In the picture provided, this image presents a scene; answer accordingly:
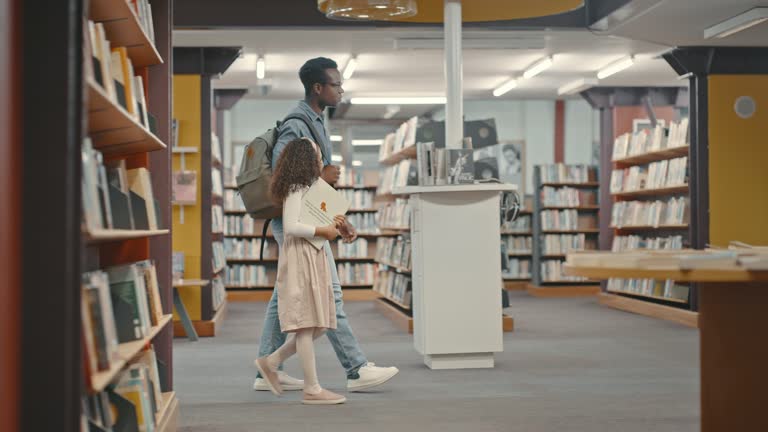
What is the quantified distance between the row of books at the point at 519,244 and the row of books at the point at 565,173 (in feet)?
3.28

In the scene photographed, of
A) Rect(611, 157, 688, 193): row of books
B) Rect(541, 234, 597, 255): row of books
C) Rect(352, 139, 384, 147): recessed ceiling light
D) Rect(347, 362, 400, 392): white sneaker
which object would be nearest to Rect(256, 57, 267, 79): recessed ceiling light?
Rect(611, 157, 688, 193): row of books

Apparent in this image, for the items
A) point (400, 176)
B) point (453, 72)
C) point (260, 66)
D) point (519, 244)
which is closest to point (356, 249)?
point (519, 244)

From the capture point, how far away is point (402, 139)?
9.55 metres

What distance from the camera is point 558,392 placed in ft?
16.4

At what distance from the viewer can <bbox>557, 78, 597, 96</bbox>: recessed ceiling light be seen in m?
11.6

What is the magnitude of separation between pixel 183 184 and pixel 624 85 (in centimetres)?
621

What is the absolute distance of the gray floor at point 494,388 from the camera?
4199 millimetres

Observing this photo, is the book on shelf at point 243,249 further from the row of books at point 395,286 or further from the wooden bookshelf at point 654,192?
the wooden bookshelf at point 654,192

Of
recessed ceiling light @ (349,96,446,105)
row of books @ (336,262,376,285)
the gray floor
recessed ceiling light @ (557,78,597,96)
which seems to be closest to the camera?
the gray floor

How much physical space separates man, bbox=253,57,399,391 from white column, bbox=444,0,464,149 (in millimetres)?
1336

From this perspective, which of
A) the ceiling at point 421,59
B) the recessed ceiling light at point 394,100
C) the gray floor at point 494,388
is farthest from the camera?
the recessed ceiling light at point 394,100

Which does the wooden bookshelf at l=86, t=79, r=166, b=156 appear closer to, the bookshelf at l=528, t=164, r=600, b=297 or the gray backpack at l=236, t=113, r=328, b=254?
the gray backpack at l=236, t=113, r=328, b=254

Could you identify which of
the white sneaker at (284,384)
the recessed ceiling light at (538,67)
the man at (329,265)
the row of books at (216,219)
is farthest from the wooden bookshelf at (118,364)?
the recessed ceiling light at (538,67)

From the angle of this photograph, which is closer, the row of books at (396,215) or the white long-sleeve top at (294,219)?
the white long-sleeve top at (294,219)
